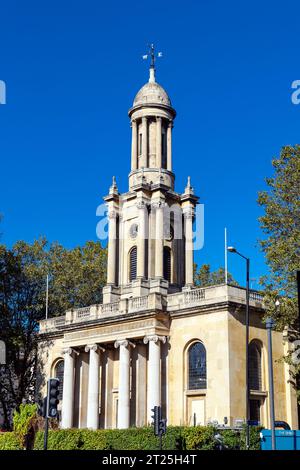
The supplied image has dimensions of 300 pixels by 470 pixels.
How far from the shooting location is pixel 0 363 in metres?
54.8

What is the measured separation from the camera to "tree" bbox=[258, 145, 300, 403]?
3544 cm

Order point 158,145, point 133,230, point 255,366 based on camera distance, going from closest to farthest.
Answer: point 255,366, point 133,230, point 158,145

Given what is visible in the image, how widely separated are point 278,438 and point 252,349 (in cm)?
1153

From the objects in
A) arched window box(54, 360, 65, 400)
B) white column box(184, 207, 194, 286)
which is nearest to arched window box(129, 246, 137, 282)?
white column box(184, 207, 194, 286)

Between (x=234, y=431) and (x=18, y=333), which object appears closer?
(x=234, y=431)

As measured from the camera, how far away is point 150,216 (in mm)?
51875

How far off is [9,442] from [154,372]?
12771 millimetres

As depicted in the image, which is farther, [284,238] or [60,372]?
[60,372]

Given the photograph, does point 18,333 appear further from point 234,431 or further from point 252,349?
point 234,431

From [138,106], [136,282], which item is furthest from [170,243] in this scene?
[138,106]

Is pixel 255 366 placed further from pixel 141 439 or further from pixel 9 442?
pixel 9 442

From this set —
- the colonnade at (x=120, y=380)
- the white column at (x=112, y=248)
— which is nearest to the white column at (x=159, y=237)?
the white column at (x=112, y=248)

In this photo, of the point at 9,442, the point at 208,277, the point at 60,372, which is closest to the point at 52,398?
the point at 9,442

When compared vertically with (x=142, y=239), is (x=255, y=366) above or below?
below
